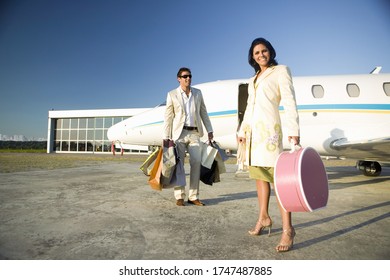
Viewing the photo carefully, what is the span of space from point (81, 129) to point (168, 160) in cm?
3671

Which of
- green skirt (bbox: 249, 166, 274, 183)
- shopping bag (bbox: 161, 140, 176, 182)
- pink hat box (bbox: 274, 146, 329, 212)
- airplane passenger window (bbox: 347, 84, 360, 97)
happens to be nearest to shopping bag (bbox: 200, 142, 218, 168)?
shopping bag (bbox: 161, 140, 176, 182)

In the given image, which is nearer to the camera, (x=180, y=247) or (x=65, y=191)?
(x=180, y=247)

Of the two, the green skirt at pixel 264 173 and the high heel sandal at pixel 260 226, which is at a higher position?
the green skirt at pixel 264 173

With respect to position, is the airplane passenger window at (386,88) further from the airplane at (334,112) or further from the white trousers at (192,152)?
the white trousers at (192,152)

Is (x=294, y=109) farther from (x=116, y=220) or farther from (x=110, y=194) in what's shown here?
(x=110, y=194)

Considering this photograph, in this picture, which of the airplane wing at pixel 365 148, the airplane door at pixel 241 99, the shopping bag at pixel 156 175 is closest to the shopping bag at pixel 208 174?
the shopping bag at pixel 156 175

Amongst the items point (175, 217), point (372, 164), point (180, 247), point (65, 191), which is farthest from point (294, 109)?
point (372, 164)

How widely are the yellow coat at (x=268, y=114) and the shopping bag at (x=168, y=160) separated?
1.44 m

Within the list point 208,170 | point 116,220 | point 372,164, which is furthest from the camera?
point 372,164

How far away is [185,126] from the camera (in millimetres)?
4027

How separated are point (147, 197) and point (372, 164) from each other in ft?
25.7

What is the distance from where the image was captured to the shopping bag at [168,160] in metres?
3.66

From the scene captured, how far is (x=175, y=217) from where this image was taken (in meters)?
3.15

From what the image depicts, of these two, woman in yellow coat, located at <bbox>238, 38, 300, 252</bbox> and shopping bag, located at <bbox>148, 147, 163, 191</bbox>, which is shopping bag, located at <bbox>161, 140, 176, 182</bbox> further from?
woman in yellow coat, located at <bbox>238, 38, 300, 252</bbox>
